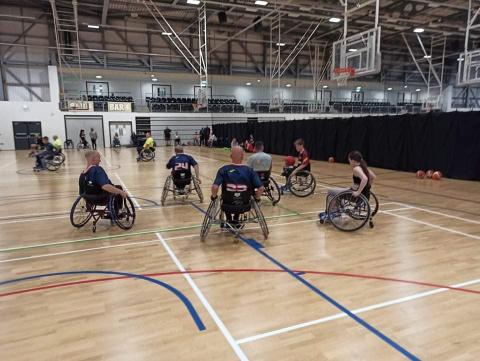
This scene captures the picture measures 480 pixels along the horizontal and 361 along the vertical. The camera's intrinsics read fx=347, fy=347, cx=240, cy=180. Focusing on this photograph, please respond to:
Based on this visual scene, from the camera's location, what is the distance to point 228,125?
22.7 m

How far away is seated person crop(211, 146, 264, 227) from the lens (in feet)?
12.9

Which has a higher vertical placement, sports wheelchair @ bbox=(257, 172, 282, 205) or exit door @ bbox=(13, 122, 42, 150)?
exit door @ bbox=(13, 122, 42, 150)

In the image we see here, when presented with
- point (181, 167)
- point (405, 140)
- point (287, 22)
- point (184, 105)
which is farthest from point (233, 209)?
point (287, 22)

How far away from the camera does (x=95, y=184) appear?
4.34 m

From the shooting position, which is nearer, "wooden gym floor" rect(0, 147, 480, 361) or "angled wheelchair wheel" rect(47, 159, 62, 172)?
"wooden gym floor" rect(0, 147, 480, 361)

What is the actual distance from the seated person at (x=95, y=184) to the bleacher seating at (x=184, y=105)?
1970 centimetres

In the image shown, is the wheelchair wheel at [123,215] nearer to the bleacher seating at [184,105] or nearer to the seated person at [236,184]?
the seated person at [236,184]

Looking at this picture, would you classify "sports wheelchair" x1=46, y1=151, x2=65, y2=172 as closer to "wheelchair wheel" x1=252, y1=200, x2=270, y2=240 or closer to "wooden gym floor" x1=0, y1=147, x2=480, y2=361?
"wooden gym floor" x1=0, y1=147, x2=480, y2=361

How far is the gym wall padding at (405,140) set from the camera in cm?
892

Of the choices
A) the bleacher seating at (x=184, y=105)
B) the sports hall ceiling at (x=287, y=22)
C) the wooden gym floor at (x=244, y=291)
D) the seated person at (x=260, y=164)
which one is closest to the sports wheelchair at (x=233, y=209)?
the wooden gym floor at (x=244, y=291)

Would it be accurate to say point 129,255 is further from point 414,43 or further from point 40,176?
point 414,43

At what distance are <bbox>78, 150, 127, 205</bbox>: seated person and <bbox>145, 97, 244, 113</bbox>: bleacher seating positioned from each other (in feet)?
64.6

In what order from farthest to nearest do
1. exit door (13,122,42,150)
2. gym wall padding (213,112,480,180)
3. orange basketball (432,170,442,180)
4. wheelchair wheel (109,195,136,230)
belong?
exit door (13,122,42,150) < orange basketball (432,170,442,180) < gym wall padding (213,112,480,180) < wheelchair wheel (109,195,136,230)

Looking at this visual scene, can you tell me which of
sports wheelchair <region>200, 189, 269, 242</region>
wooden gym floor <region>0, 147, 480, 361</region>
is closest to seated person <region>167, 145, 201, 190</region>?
wooden gym floor <region>0, 147, 480, 361</region>
